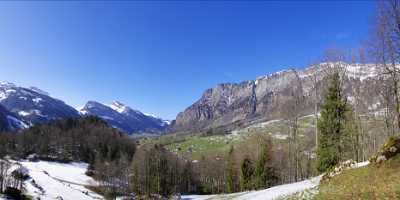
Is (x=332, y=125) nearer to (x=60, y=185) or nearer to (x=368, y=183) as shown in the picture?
(x=368, y=183)

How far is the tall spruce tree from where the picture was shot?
43.7 m

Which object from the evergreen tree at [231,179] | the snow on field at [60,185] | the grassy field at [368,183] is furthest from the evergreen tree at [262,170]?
the snow on field at [60,185]

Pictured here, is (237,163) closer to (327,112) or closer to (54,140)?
(327,112)

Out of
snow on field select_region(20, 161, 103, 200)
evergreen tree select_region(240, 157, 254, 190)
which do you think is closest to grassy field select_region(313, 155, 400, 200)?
evergreen tree select_region(240, 157, 254, 190)

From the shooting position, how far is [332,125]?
4469 centimetres

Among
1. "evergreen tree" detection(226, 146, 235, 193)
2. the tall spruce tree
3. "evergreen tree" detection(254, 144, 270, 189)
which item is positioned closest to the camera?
the tall spruce tree

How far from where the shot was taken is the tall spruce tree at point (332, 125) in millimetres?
43656

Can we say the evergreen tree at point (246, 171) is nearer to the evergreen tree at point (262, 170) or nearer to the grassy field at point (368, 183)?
the evergreen tree at point (262, 170)

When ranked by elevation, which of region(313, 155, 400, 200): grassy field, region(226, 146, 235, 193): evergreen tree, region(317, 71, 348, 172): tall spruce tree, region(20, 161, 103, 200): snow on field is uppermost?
region(317, 71, 348, 172): tall spruce tree

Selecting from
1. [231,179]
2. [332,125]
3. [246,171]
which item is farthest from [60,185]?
[332,125]

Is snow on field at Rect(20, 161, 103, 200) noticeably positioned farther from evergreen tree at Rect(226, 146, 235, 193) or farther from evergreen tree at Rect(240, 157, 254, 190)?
evergreen tree at Rect(240, 157, 254, 190)

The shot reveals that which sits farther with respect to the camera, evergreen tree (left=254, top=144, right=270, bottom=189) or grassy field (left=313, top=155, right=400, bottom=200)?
evergreen tree (left=254, top=144, right=270, bottom=189)

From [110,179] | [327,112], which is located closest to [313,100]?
[327,112]

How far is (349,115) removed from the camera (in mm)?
44812
